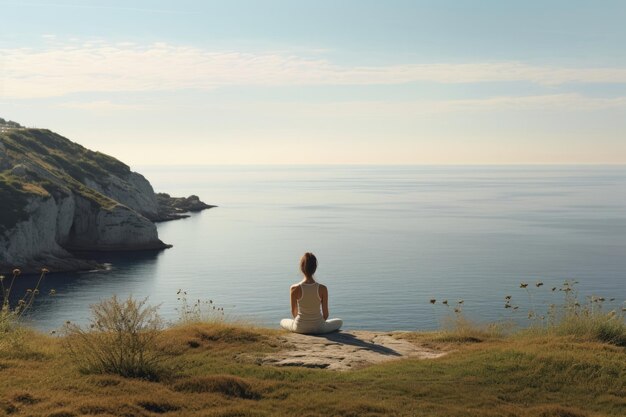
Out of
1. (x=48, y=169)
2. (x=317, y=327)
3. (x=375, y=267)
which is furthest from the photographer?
(x=48, y=169)

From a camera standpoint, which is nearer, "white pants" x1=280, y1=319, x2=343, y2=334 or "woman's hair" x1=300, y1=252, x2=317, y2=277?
"woman's hair" x1=300, y1=252, x2=317, y2=277

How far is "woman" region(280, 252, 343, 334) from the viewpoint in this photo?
16.7m

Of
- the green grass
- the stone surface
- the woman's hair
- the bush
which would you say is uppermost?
the green grass

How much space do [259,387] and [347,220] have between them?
6034 inches

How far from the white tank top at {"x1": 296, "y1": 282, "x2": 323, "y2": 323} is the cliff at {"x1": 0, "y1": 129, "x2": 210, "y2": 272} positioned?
257 feet

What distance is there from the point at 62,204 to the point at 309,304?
324 feet

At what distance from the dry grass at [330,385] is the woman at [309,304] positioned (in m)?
2.00

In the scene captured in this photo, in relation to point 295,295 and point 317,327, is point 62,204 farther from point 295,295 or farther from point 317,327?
point 317,327

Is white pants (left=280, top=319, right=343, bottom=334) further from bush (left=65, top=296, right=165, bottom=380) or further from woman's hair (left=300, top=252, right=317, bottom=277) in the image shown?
bush (left=65, top=296, right=165, bottom=380)

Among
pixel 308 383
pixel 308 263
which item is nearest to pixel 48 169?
pixel 308 263

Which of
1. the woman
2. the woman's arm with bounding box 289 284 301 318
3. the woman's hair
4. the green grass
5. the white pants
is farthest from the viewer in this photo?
the green grass

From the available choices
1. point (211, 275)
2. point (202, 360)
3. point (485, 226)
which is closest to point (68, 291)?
point (211, 275)

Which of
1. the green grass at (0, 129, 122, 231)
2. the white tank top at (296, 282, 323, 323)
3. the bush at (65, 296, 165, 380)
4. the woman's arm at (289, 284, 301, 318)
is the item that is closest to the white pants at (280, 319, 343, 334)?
the white tank top at (296, 282, 323, 323)

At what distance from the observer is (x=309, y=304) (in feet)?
55.5
